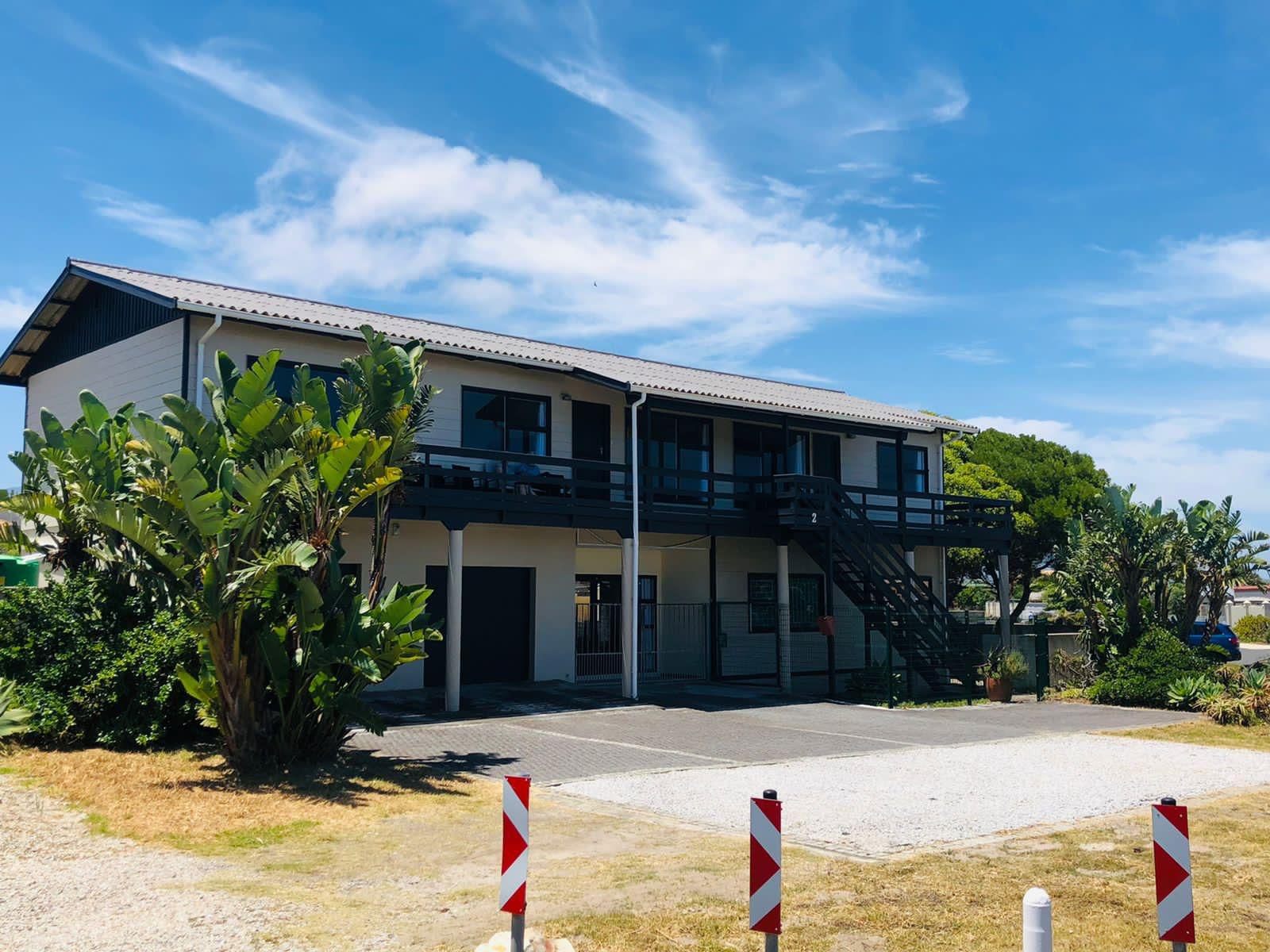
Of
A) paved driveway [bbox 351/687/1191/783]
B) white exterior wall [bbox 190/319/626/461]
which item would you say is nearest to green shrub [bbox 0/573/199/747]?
paved driveway [bbox 351/687/1191/783]

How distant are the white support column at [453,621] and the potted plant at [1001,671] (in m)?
11.3

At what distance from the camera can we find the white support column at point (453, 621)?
17547 mm

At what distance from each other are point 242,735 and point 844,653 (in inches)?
728

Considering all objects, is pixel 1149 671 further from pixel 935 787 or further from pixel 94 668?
pixel 94 668

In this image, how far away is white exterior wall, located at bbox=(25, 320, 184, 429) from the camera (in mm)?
18125

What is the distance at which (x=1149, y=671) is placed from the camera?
21594 millimetres

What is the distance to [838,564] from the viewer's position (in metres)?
24.6

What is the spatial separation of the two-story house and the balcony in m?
0.05

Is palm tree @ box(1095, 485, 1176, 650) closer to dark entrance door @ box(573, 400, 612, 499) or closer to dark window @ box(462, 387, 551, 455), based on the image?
dark entrance door @ box(573, 400, 612, 499)

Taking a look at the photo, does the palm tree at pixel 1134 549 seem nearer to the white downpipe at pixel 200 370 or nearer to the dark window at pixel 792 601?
the dark window at pixel 792 601

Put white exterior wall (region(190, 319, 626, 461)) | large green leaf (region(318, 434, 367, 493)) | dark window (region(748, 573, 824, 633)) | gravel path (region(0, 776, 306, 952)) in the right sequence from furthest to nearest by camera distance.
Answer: dark window (region(748, 573, 824, 633)) < white exterior wall (region(190, 319, 626, 461)) < large green leaf (region(318, 434, 367, 493)) < gravel path (region(0, 776, 306, 952))

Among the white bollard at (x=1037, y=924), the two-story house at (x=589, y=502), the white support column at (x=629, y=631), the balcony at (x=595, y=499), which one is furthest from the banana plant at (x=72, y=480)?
the white bollard at (x=1037, y=924)

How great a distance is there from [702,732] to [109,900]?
10.3 metres

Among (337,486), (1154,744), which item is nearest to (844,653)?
(1154,744)
